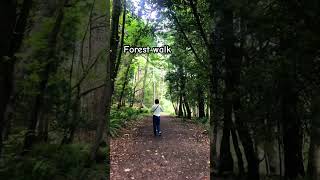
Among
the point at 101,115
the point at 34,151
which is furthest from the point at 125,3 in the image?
the point at 34,151

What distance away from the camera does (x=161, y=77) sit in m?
8.02

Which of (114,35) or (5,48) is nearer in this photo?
(5,48)

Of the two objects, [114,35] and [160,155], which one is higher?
[114,35]

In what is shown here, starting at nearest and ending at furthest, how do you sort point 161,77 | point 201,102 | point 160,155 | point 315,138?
point 315,138 → point 160,155 → point 161,77 → point 201,102

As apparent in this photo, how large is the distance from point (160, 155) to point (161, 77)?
2101 millimetres

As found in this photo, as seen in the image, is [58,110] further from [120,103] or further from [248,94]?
[248,94]

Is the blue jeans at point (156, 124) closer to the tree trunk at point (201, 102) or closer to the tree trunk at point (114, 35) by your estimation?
the tree trunk at point (114, 35)

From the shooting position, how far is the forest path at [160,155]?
614cm

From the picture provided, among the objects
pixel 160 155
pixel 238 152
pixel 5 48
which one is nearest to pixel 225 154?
pixel 238 152

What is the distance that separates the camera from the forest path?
614cm

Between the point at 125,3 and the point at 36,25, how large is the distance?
9.13 ft

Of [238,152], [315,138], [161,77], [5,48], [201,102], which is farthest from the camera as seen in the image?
[201,102]

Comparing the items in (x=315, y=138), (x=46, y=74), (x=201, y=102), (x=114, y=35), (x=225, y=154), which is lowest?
(x=225, y=154)

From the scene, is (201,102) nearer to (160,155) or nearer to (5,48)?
(160,155)
